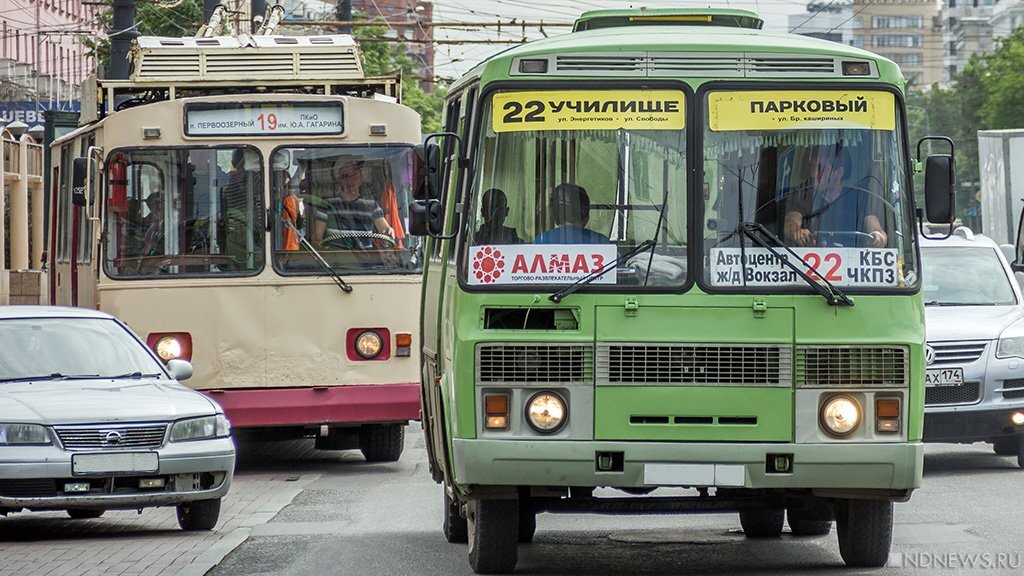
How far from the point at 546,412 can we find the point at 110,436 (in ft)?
12.1

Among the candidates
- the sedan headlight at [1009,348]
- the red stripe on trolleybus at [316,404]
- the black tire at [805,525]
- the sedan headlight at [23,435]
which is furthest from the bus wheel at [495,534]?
the sedan headlight at [1009,348]

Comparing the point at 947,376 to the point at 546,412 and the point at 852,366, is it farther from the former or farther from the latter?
the point at 546,412

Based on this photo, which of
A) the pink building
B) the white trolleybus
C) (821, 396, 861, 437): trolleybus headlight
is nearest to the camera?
(821, 396, 861, 437): trolleybus headlight

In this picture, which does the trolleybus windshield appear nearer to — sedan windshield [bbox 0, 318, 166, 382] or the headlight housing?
the headlight housing

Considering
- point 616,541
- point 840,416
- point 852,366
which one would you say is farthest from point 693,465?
point 616,541

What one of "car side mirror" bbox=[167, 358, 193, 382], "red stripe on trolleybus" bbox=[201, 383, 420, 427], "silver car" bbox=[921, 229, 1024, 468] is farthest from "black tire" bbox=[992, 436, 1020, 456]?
"car side mirror" bbox=[167, 358, 193, 382]

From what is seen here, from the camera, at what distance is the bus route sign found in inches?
656

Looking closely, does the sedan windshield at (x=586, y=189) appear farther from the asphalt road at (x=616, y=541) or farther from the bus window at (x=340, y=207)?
the bus window at (x=340, y=207)

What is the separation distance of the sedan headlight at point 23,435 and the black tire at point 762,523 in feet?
13.8

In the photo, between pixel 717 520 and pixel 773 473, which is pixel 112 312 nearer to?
pixel 717 520

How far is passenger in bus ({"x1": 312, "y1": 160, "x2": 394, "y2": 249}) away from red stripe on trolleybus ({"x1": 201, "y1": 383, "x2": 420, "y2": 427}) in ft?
4.08

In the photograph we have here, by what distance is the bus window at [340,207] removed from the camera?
54.7 feet

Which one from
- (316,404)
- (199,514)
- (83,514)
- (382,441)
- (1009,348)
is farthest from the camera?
(382,441)

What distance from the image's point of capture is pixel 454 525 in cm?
1183
